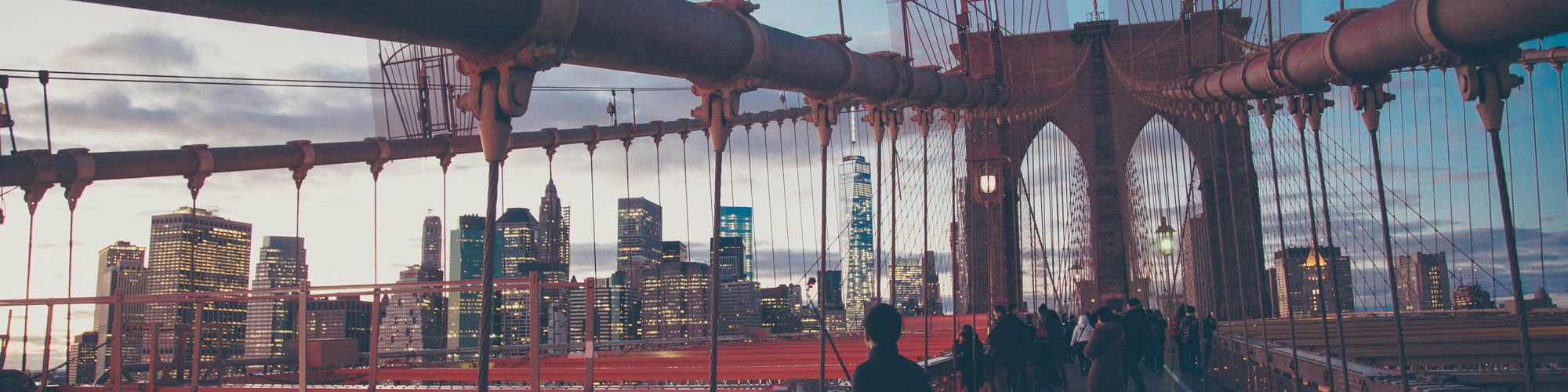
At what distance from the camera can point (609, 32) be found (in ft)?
13.4

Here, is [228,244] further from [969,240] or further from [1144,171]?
[1144,171]

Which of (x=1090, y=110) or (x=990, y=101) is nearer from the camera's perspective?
(x=990, y=101)

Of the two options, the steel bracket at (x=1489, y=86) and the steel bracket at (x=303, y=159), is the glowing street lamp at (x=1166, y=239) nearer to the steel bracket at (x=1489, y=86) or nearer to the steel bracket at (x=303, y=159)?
the steel bracket at (x=303, y=159)

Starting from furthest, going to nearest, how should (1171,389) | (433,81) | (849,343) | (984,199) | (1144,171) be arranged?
(1144,171)
(984,199)
(849,343)
(1171,389)
(433,81)

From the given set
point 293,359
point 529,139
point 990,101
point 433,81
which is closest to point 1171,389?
point 990,101

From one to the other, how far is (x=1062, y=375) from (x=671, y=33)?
435 inches

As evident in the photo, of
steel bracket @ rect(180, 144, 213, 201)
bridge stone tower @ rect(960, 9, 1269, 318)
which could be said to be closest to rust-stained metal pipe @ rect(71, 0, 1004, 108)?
steel bracket @ rect(180, 144, 213, 201)

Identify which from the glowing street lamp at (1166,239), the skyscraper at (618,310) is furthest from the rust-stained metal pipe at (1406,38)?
the skyscraper at (618,310)

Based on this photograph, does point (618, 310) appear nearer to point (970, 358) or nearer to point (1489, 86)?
point (970, 358)

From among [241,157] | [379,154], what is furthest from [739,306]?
[241,157]

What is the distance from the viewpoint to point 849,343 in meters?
17.0

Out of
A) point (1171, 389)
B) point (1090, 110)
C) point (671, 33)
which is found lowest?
point (1171, 389)

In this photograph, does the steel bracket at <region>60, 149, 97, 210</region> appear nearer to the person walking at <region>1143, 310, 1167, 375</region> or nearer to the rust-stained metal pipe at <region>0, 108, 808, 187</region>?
the rust-stained metal pipe at <region>0, 108, 808, 187</region>

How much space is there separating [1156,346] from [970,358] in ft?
21.6
